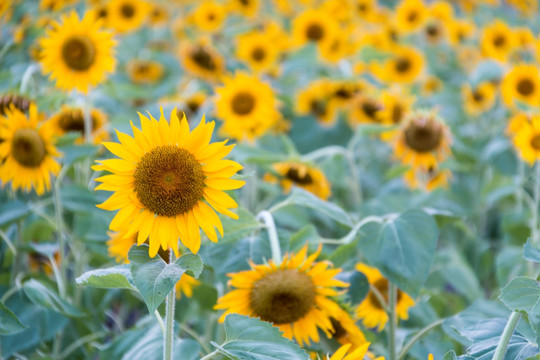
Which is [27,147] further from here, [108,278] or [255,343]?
[255,343]

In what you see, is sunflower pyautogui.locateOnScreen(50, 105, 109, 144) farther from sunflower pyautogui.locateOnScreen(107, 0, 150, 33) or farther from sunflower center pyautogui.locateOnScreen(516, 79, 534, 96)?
sunflower center pyautogui.locateOnScreen(516, 79, 534, 96)

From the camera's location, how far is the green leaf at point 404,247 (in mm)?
945

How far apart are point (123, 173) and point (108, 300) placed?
2.45 feet

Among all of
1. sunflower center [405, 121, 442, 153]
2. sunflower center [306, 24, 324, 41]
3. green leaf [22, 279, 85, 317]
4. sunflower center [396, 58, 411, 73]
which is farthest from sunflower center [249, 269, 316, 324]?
sunflower center [306, 24, 324, 41]

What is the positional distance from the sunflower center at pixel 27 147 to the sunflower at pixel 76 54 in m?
Result: 0.32

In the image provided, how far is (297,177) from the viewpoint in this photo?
151 centimetres

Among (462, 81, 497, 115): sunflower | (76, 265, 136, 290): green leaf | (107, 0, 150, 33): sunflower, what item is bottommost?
(462, 81, 497, 115): sunflower

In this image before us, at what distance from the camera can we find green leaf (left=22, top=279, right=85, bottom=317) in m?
0.98

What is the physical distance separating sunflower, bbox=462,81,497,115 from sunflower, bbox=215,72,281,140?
101cm

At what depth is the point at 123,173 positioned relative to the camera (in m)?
0.74

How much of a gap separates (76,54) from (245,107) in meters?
0.53

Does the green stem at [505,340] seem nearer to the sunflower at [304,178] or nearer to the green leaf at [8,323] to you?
the green leaf at [8,323]

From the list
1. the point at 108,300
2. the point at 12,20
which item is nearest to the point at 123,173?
the point at 108,300

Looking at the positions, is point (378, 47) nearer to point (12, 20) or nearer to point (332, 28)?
point (332, 28)
